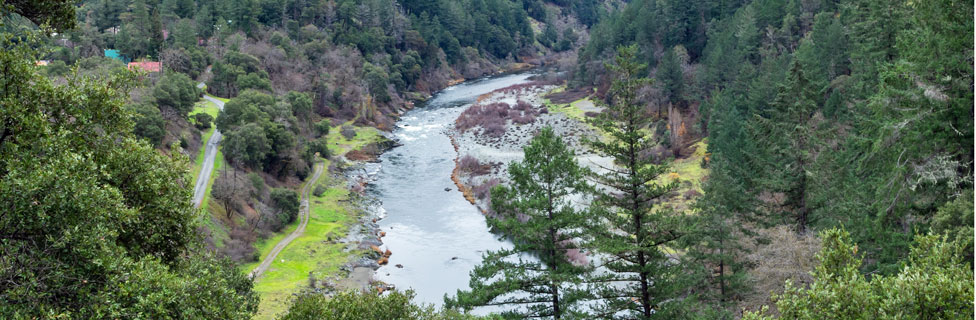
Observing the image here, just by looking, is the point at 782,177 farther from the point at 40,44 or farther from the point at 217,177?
the point at 217,177

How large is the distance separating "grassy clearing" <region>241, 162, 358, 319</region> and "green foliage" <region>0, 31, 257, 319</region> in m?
23.6

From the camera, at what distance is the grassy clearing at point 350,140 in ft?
254

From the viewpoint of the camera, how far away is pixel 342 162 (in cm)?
7181

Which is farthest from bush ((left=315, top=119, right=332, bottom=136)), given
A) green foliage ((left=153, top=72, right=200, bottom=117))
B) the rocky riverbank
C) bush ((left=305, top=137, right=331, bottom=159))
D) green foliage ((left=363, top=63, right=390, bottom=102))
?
green foliage ((left=153, top=72, right=200, bottom=117))

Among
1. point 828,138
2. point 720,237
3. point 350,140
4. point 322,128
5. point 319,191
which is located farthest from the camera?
point 350,140

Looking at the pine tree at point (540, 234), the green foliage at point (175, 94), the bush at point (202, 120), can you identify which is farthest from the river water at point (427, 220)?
the green foliage at point (175, 94)

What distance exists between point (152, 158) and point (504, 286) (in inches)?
569

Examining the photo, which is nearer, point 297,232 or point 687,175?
point 297,232

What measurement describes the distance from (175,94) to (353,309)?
48450 millimetres

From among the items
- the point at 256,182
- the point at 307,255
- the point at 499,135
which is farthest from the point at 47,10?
the point at 499,135

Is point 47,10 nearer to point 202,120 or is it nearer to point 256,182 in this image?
point 256,182

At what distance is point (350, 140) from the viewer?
81.3 metres

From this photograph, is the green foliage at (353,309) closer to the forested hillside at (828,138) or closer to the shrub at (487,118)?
the forested hillside at (828,138)

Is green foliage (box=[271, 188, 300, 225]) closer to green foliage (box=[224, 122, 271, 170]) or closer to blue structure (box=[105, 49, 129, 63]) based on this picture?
green foliage (box=[224, 122, 271, 170])
